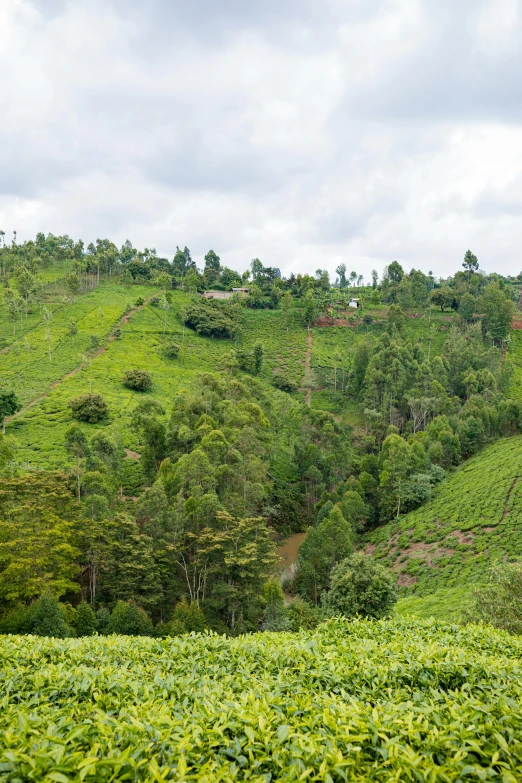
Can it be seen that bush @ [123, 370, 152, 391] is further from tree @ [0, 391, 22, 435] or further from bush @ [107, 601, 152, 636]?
bush @ [107, 601, 152, 636]

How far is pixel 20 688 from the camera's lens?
6.48 metres

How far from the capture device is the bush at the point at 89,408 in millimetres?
48938

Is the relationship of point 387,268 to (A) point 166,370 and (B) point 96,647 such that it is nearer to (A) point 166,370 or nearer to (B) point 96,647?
(A) point 166,370

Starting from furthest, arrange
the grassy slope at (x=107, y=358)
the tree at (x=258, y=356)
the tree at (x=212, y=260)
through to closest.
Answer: the tree at (x=212, y=260) < the tree at (x=258, y=356) < the grassy slope at (x=107, y=358)

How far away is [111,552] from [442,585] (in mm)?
22322

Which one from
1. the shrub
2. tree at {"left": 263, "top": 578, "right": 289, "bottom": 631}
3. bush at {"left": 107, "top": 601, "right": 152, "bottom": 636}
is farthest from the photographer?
the shrub

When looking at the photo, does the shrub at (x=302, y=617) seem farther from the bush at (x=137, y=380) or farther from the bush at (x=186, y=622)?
the bush at (x=137, y=380)

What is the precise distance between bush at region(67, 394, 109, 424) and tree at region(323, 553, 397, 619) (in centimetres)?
3599

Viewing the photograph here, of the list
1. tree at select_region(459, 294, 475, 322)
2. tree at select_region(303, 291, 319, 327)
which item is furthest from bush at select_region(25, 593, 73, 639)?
tree at select_region(459, 294, 475, 322)

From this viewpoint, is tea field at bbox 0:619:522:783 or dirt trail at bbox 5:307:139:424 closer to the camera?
tea field at bbox 0:619:522:783

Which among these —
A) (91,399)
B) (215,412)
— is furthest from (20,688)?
(91,399)

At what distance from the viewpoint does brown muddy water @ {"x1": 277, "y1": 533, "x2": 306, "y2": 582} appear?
36.8m

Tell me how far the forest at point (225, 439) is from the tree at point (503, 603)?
5.49 metres

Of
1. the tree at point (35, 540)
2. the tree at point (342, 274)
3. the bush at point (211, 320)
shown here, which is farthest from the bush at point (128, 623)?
the tree at point (342, 274)
